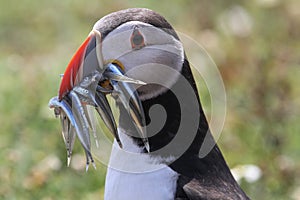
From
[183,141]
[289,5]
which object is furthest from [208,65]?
[183,141]

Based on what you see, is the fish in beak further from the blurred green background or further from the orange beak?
the blurred green background

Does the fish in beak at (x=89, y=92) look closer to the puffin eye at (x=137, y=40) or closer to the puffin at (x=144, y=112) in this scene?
→ the puffin at (x=144, y=112)

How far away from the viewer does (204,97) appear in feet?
22.8

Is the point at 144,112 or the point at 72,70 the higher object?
the point at 72,70

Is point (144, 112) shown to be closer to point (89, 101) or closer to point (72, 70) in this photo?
point (89, 101)

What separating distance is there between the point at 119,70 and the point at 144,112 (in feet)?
0.93

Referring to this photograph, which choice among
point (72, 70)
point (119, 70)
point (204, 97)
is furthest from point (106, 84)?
point (204, 97)

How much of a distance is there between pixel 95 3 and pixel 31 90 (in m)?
2.73

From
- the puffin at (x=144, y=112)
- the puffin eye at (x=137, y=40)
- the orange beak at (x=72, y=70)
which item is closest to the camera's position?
the orange beak at (x=72, y=70)

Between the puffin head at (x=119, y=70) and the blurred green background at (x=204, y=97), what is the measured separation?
1257mm

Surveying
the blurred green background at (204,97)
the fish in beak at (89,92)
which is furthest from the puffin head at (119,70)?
the blurred green background at (204,97)

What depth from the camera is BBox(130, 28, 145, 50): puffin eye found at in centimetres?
414

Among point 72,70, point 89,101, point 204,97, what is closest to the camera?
point 72,70

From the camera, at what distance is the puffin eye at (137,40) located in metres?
4.14
